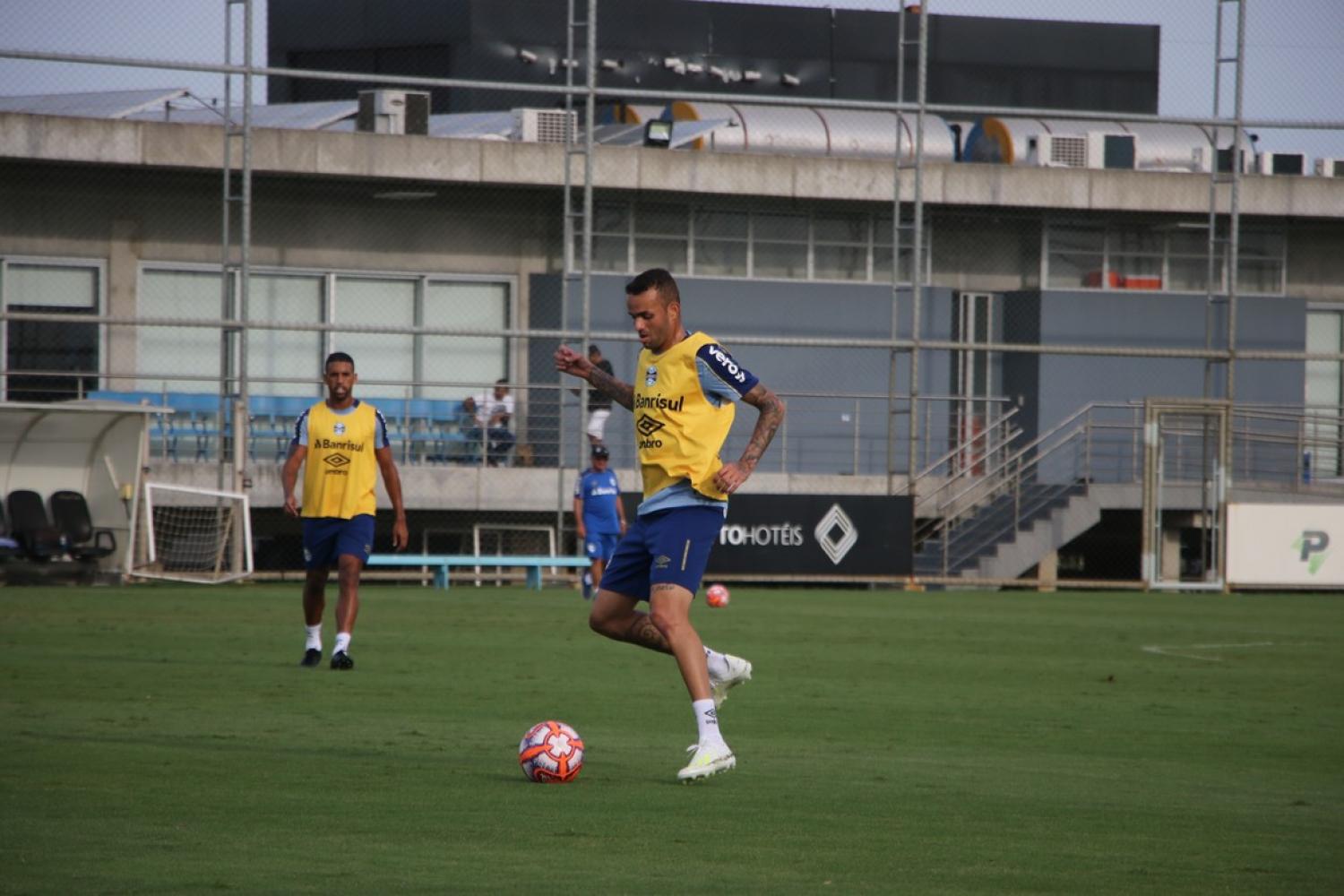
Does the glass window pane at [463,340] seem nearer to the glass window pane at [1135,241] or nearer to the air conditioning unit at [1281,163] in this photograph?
the glass window pane at [1135,241]

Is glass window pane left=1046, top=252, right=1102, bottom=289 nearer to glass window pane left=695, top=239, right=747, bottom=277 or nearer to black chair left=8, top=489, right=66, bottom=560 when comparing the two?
glass window pane left=695, top=239, right=747, bottom=277

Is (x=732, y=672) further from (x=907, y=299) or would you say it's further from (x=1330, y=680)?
(x=907, y=299)

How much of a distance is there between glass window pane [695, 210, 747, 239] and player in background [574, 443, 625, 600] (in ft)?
35.6

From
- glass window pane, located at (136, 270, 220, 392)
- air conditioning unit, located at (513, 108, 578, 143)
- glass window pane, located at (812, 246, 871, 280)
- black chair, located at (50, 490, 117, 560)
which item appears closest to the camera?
black chair, located at (50, 490, 117, 560)

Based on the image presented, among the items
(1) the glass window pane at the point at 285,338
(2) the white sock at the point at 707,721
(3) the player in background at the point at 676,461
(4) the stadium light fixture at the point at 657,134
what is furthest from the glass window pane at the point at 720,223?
(2) the white sock at the point at 707,721

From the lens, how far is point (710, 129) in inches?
1278

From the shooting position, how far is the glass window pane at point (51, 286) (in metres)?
28.6

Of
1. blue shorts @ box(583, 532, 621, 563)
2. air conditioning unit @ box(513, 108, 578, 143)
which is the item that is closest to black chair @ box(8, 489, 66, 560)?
blue shorts @ box(583, 532, 621, 563)

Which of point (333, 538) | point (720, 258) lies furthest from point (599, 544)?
point (720, 258)

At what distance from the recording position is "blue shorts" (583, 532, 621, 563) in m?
21.8

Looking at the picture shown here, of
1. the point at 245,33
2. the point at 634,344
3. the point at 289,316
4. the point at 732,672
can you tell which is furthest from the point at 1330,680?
the point at 289,316

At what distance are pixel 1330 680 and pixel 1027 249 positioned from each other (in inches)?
850

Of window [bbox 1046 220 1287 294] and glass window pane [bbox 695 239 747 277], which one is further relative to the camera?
window [bbox 1046 220 1287 294]

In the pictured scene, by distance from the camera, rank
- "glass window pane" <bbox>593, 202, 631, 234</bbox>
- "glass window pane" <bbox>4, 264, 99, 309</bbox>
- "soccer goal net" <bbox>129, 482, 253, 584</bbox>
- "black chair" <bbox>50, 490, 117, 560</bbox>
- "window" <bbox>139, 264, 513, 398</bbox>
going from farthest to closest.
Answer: "glass window pane" <bbox>593, 202, 631, 234</bbox>, "window" <bbox>139, 264, 513, 398</bbox>, "glass window pane" <bbox>4, 264, 99, 309</bbox>, "soccer goal net" <bbox>129, 482, 253, 584</bbox>, "black chair" <bbox>50, 490, 117, 560</bbox>
